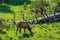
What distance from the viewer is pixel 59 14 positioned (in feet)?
91.9

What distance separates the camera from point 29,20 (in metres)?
26.1

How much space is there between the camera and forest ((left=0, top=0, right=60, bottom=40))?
22.1 meters

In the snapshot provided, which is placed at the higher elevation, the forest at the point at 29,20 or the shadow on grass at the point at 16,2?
the shadow on grass at the point at 16,2

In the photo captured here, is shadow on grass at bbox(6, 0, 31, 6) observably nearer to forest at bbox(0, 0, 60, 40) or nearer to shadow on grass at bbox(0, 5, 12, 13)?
A: forest at bbox(0, 0, 60, 40)

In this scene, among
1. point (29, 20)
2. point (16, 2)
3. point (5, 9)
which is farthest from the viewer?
point (16, 2)

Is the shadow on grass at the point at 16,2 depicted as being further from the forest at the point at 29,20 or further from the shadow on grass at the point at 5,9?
the shadow on grass at the point at 5,9

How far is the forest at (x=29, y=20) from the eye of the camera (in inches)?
872

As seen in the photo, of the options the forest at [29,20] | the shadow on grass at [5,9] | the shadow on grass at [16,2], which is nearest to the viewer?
the forest at [29,20]

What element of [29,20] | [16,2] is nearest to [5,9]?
[16,2]

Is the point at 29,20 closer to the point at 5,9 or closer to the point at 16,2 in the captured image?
the point at 5,9

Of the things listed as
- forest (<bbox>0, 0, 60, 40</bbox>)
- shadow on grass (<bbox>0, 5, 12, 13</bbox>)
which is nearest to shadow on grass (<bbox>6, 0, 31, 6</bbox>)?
forest (<bbox>0, 0, 60, 40</bbox>)

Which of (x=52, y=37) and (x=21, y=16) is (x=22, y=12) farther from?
(x=52, y=37)

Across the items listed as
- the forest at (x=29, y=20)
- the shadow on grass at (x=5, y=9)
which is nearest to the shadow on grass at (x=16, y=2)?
the forest at (x=29, y=20)

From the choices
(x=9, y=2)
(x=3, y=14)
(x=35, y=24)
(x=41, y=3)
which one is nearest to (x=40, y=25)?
(x=35, y=24)
